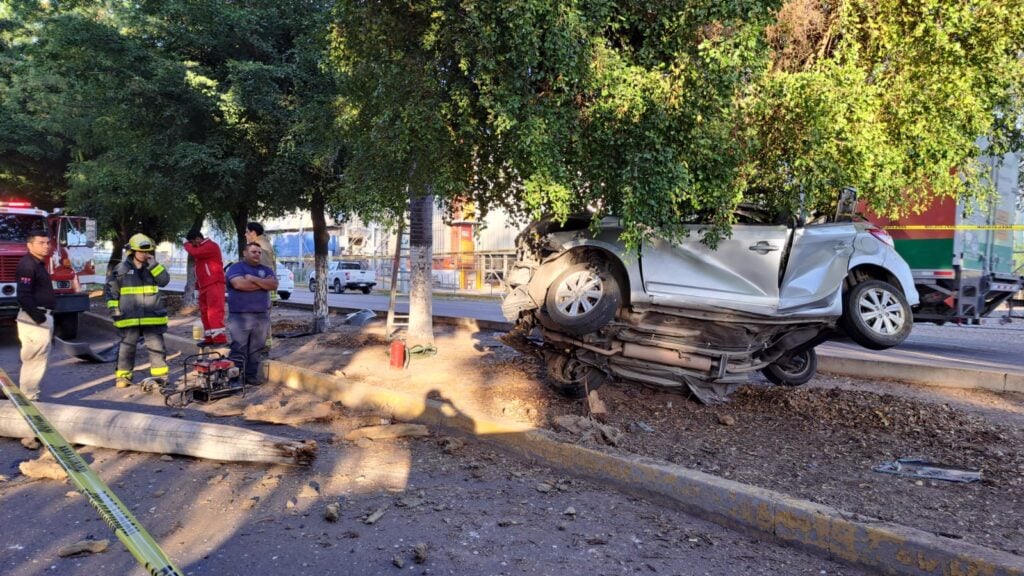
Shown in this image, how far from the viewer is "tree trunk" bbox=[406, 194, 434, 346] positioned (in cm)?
912

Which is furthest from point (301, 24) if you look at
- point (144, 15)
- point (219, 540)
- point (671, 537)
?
point (671, 537)

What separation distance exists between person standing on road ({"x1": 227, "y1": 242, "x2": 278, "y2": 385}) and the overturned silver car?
3.31 m

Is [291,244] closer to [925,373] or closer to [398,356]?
[398,356]

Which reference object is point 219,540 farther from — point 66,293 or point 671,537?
point 66,293

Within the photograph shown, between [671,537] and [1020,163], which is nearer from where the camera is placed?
[671,537]

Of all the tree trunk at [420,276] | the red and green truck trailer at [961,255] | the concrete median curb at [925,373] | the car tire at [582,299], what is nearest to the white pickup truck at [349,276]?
the tree trunk at [420,276]

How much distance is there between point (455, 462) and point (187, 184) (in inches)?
315

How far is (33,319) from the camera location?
21.7 ft

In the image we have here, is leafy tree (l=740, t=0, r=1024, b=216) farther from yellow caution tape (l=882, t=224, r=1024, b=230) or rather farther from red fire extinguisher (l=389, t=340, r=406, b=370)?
yellow caution tape (l=882, t=224, r=1024, b=230)

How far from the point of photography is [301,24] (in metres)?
10.5

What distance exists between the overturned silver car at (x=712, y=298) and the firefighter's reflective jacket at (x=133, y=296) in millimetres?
4737

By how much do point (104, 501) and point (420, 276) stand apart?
5777 mm

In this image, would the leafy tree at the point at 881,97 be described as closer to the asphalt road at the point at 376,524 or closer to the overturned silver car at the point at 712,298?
the overturned silver car at the point at 712,298

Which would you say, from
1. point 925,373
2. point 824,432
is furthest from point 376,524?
point 925,373
